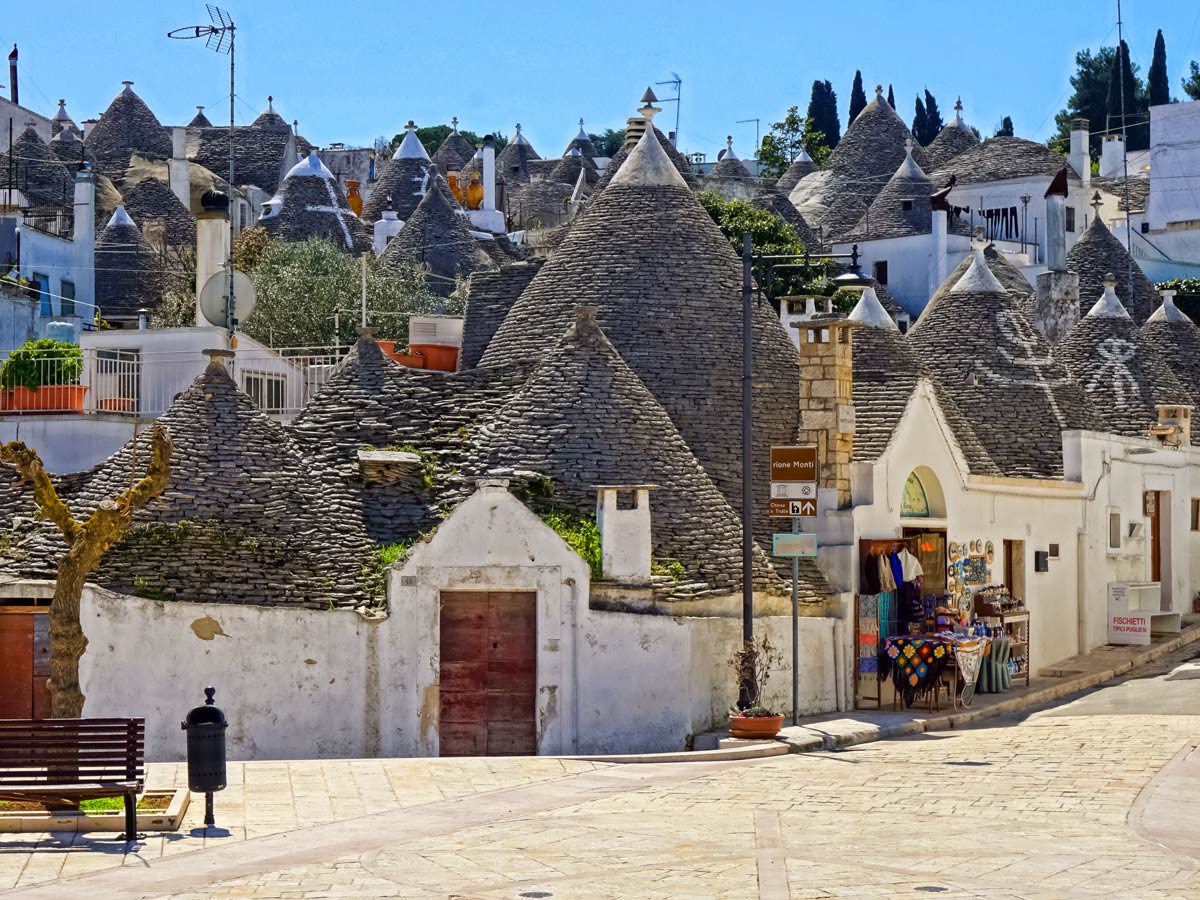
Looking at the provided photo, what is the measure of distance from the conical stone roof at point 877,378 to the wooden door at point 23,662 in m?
11.5

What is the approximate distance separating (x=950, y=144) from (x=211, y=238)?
51313 millimetres

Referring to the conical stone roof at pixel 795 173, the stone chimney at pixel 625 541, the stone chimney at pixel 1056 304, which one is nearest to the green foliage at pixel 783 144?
the conical stone roof at pixel 795 173

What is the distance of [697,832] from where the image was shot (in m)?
14.6

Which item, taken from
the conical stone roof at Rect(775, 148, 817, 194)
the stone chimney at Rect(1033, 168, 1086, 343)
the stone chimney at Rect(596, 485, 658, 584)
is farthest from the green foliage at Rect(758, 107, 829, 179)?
the stone chimney at Rect(596, 485, 658, 584)

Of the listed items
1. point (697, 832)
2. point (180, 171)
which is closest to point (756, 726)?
point (697, 832)

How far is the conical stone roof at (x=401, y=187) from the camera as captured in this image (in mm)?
69375

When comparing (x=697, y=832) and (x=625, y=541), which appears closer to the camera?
(x=697, y=832)

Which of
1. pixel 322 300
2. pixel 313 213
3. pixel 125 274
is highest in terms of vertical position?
pixel 313 213

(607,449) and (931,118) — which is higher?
(931,118)

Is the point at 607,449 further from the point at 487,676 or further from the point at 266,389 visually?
the point at 266,389

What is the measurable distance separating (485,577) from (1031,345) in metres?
16.0

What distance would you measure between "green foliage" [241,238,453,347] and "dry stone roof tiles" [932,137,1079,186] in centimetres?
2421

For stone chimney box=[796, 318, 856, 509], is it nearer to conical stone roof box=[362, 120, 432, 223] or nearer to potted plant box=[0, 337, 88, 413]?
potted plant box=[0, 337, 88, 413]

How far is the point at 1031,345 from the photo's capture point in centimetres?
3500
